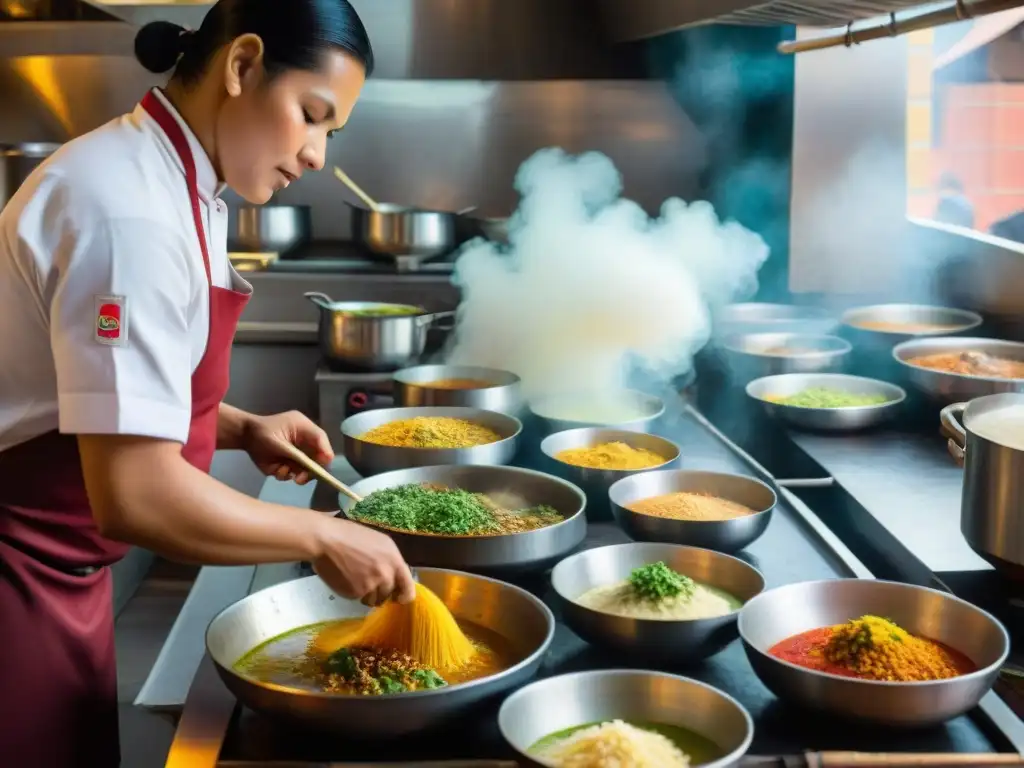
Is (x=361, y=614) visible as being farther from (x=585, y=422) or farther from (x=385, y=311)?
(x=385, y=311)

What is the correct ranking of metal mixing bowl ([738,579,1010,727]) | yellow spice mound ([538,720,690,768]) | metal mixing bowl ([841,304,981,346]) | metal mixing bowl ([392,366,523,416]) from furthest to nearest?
metal mixing bowl ([841,304,981,346])
metal mixing bowl ([392,366,523,416])
metal mixing bowl ([738,579,1010,727])
yellow spice mound ([538,720,690,768])

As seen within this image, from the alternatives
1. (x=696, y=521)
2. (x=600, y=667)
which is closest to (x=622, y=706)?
(x=600, y=667)

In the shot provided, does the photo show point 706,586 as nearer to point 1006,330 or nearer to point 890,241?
point 1006,330

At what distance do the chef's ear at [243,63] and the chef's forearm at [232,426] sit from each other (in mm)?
671

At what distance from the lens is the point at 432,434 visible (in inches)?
91.5

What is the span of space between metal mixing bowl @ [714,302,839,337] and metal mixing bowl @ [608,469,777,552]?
129cm

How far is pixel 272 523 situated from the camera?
4.23 feet

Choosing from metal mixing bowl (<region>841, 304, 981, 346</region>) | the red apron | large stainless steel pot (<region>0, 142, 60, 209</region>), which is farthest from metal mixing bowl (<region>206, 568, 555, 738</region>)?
large stainless steel pot (<region>0, 142, 60, 209</region>)

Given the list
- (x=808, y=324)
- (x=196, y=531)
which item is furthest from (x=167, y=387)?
(x=808, y=324)

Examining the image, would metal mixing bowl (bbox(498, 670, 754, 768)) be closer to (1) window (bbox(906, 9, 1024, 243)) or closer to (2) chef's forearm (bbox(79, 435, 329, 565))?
(2) chef's forearm (bbox(79, 435, 329, 565))

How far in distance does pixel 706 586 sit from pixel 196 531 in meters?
0.82

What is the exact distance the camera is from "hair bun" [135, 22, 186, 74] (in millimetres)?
1507

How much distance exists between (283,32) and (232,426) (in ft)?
2.52

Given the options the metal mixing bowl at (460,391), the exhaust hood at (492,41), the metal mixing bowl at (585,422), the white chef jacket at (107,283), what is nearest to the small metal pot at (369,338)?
the metal mixing bowl at (460,391)
